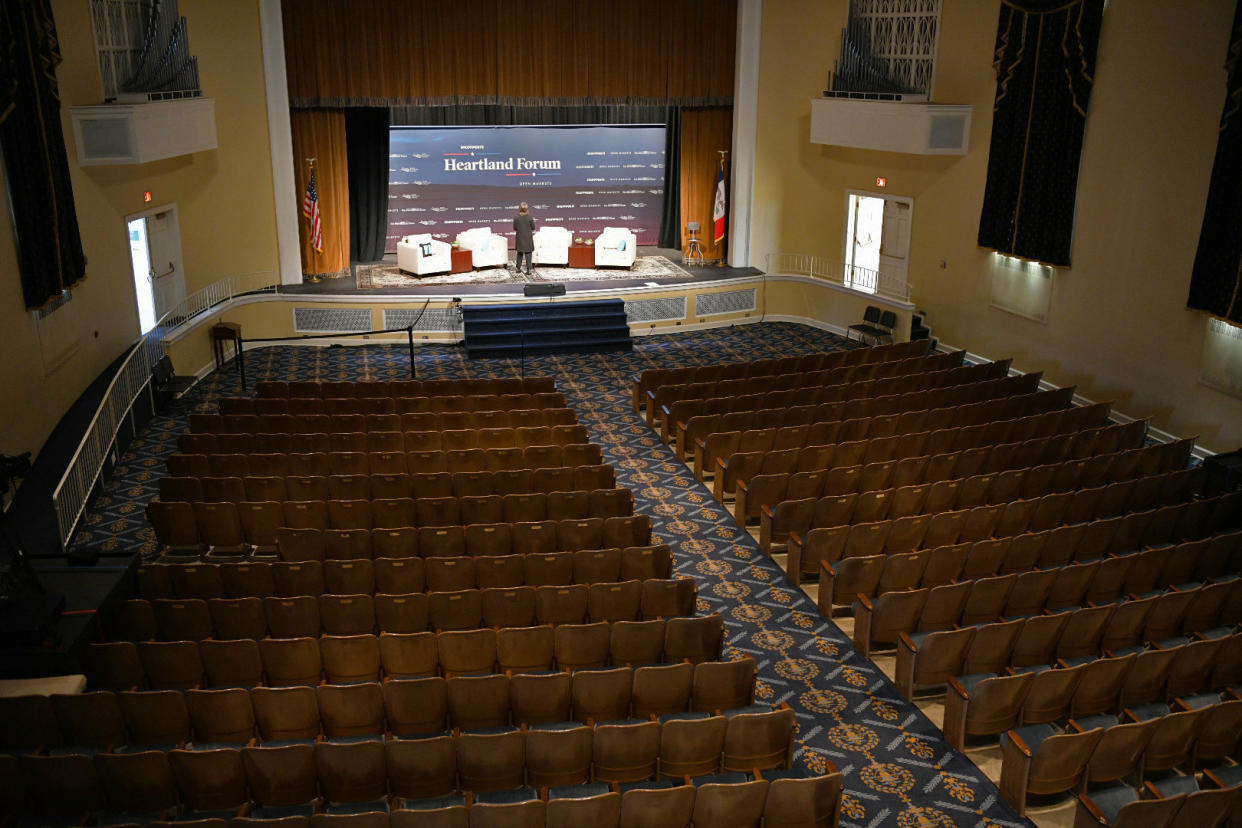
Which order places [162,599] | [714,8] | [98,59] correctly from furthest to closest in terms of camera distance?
[714,8] → [98,59] → [162,599]

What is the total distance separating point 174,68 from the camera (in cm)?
1352

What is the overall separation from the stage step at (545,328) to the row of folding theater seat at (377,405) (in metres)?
4.00

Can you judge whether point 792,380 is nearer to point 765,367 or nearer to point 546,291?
point 765,367

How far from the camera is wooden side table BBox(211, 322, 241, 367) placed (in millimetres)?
14348

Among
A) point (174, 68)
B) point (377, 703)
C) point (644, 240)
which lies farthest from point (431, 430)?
point (644, 240)

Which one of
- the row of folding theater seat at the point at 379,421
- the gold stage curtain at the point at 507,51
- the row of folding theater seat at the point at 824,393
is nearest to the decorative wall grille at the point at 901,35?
the gold stage curtain at the point at 507,51

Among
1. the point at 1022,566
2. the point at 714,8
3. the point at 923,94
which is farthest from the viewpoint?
the point at 714,8

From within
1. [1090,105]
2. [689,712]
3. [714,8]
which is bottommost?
[689,712]

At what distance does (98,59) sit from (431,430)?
6.13 metres

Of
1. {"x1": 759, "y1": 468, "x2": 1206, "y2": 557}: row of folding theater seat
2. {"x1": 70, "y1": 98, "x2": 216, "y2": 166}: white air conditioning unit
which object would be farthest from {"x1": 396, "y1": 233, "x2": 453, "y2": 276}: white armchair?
{"x1": 759, "y1": 468, "x2": 1206, "y2": 557}: row of folding theater seat

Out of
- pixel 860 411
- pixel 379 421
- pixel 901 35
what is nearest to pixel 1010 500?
pixel 860 411

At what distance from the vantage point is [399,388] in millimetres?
11953

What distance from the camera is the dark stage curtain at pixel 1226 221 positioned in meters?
10.3

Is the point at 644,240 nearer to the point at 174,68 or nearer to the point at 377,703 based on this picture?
the point at 174,68
